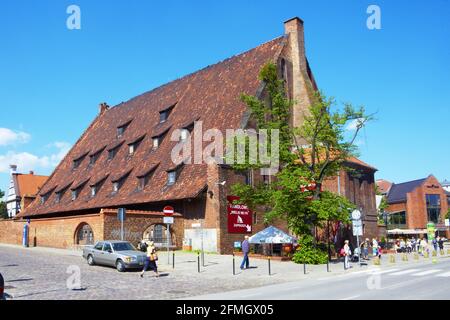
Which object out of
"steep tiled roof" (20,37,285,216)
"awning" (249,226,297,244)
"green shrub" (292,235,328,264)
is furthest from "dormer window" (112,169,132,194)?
"green shrub" (292,235,328,264)

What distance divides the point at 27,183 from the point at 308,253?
69133 millimetres

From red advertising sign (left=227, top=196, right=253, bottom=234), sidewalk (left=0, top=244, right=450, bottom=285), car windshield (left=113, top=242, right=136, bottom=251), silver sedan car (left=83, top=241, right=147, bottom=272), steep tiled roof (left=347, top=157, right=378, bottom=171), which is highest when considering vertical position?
steep tiled roof (left=347, top=157, right=378, bottom=171)

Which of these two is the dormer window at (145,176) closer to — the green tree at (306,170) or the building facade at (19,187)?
the green tree at (306,170)

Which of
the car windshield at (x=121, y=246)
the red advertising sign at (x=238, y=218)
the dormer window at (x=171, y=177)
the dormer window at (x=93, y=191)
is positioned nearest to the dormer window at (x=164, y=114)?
the dormer window at (x=93, y=191)

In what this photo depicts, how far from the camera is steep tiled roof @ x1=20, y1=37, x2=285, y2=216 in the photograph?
36.1 m

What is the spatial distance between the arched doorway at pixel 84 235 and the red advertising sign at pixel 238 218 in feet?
32.3

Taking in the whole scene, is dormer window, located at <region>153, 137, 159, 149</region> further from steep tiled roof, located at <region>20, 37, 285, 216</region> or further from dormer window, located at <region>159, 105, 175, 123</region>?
dormer window, located at <region>159, 105, 175, 123</region>

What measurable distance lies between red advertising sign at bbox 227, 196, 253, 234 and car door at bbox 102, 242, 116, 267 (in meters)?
10.3

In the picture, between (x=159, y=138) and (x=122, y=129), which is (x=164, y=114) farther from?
(x=122, y=129)

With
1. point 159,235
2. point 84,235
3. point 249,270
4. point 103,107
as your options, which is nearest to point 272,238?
point 249,270

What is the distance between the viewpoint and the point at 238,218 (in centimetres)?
3322

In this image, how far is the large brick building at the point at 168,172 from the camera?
3266cm
